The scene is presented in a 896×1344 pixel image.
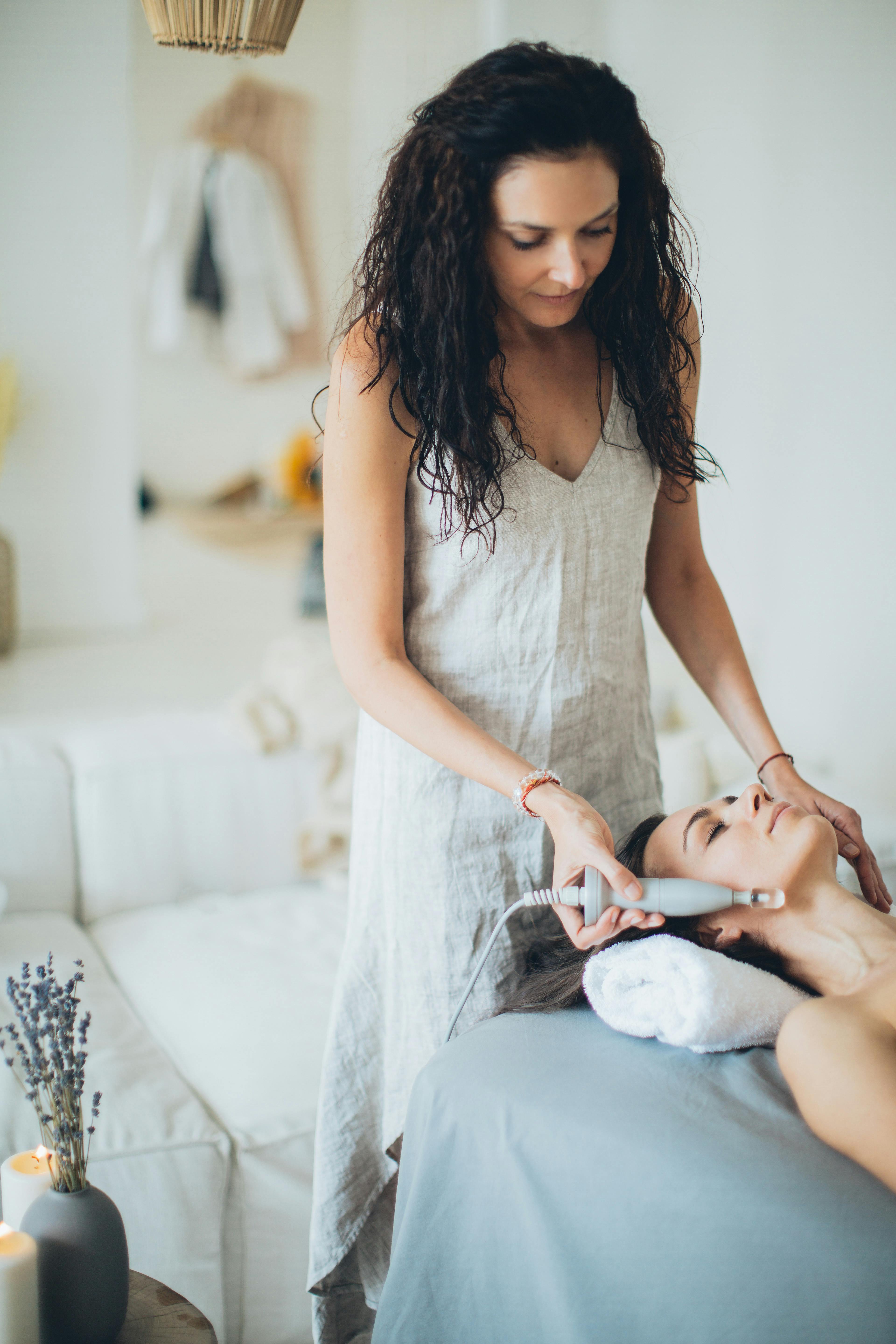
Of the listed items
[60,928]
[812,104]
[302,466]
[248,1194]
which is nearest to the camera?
[248,1194]

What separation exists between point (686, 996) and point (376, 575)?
492 millimetres

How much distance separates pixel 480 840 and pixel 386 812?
108mm

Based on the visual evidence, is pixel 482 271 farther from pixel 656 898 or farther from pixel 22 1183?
pixel 22 1183

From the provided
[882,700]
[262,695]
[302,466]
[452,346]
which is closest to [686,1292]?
[452,346]

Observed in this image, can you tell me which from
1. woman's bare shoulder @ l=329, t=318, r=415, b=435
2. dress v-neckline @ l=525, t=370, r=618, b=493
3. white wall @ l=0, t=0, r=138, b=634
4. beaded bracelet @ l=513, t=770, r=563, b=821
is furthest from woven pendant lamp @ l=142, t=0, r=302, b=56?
white wall @ l=0, t=0, r=138, b=634

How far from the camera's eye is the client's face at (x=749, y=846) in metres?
1.11

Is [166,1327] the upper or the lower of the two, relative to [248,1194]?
upper

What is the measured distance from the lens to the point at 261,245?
13.1 ft

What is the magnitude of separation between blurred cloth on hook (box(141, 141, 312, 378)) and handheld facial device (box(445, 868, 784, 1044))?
3.27m

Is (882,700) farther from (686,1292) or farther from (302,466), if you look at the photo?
(302,466)

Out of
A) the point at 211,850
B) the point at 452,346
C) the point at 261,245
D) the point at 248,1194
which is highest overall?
the point at 261,245

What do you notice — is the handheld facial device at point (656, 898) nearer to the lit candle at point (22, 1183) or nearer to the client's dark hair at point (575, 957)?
the client's dark hair at point (575, 957)

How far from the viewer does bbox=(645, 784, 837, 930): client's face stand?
1109 mm

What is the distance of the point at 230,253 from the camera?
153 inches
